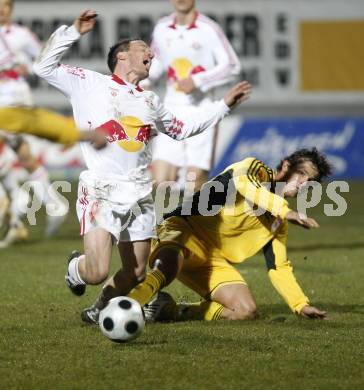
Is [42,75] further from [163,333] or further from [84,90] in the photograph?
[163,333]

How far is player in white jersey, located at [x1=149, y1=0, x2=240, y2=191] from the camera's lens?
10.9 metres

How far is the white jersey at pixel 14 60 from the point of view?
1219 cm

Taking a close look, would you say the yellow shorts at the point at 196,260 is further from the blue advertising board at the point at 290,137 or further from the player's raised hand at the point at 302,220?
the blue advertising board at the point at 290,137

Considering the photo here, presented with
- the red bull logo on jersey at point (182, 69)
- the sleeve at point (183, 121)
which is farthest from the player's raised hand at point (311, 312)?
the red bull logo on jersey at point (182, 69)

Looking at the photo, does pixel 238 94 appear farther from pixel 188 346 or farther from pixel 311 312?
pixel 188 346

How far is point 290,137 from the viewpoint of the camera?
18844 mm

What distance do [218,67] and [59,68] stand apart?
4.07 metres

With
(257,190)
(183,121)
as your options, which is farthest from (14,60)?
(257,190)

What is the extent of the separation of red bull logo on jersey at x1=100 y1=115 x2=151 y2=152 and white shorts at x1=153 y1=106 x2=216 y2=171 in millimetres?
4026

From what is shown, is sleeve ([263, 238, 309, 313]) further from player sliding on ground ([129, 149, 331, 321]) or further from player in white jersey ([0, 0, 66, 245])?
player in white jersey ([0, 0, 66, 245])

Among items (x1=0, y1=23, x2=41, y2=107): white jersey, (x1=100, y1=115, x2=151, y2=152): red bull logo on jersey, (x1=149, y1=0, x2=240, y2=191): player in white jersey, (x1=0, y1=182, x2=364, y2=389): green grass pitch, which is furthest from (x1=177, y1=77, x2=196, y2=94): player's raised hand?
(x1=100, y1=115, x2=151, y2=152): red bull logo on jersey

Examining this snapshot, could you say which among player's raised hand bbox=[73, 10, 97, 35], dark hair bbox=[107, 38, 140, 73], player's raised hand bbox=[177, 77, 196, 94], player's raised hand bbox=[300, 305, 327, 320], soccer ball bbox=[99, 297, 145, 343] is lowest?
player's raised hand bbox=[300, 305, 327, 320]

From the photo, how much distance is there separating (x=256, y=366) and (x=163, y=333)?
3.64 feet

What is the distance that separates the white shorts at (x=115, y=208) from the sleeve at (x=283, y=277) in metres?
0.90
